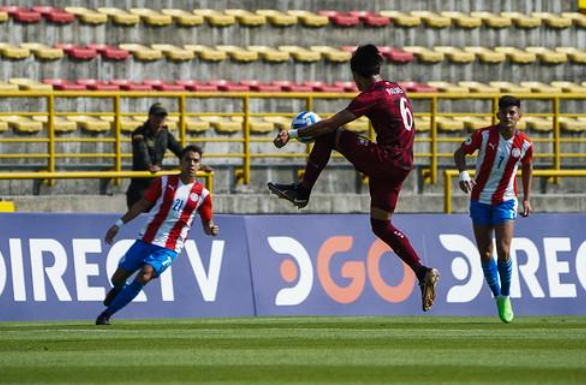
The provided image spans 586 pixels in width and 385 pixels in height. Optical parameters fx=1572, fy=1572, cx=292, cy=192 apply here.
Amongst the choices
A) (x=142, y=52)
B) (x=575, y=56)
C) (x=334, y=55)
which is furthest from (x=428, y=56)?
(x=142, y=52)

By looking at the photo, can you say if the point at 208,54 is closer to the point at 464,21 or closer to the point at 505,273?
the point at 464,21

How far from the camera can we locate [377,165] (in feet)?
42.3

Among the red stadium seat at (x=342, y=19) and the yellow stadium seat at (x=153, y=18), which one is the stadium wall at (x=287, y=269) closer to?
the yellow stadium seat at (x=153, y=18)

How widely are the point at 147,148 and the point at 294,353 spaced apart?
26.2 feet

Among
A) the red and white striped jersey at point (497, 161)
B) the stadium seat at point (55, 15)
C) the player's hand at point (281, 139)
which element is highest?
the stadium seat at point (55, 15)

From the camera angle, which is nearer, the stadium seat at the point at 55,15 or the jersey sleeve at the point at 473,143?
the jersey sleeve at the point at 473,143

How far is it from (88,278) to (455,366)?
277 inches

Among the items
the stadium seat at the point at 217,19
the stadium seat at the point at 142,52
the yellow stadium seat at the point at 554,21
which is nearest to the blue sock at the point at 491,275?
the stadium seat at the point at 142,52

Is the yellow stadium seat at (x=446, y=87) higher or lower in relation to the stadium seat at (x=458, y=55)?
lower

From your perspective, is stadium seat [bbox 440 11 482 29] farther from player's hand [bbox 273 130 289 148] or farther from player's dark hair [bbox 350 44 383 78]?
player's hand [bbox 273 130 289 148]

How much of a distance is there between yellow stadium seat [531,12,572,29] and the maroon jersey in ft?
50.3

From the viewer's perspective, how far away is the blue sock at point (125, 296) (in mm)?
14570

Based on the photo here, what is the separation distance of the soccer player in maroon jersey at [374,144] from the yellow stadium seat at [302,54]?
1192cm

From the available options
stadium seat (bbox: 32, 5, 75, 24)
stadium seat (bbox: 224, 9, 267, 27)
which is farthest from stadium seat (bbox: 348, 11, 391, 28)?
stadium seat (bbox: 32, 5, 75, 24)
